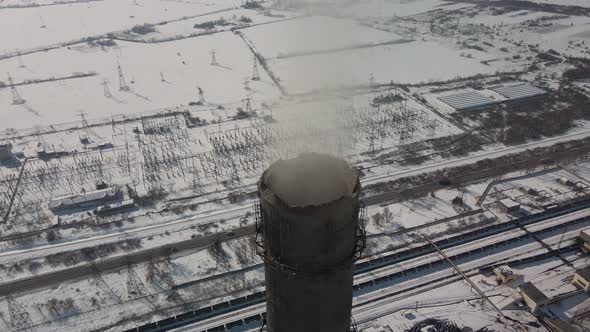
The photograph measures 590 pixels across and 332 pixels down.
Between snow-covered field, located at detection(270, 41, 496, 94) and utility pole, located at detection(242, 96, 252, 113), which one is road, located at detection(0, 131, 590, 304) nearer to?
utility pole, located at detection(242, 96, 252, 113)

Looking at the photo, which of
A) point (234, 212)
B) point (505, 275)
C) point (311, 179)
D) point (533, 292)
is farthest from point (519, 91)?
point (311, 179)

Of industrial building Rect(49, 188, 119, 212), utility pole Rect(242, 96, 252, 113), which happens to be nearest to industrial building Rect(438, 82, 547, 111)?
utility pole Rect(242, 96, 252, 113)

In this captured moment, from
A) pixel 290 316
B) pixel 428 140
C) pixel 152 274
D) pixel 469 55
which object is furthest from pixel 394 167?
pixel 469 55

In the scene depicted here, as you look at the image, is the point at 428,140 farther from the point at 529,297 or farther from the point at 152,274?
the point at 152,274

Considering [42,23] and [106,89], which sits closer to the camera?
[106,89]

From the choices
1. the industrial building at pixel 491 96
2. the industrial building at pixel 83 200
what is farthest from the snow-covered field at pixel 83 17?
the industrial building at pixel 491 96

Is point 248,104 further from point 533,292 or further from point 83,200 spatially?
point 533,292

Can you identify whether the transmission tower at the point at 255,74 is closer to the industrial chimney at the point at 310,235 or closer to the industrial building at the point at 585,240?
the industrial building at the point at 585,240
